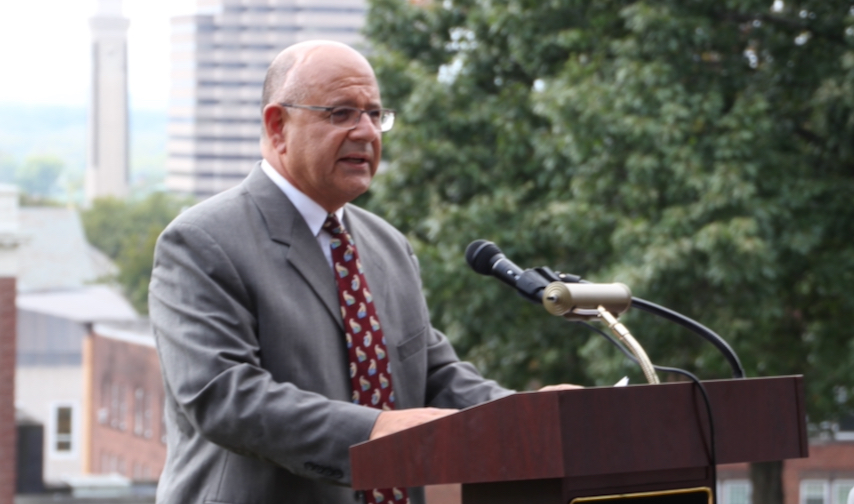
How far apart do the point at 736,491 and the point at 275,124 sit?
1033 inches

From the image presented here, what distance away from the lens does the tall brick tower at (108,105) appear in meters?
122

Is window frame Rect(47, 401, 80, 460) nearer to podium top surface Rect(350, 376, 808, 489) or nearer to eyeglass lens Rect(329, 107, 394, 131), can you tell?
eyeglass lens Rect(329, 107, 394, 131)

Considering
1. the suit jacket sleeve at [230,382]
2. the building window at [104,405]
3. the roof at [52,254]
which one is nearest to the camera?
the suit jacket sleeve at [230,382]

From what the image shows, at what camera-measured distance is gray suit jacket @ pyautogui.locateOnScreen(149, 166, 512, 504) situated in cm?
207

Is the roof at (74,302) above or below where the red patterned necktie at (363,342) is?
below

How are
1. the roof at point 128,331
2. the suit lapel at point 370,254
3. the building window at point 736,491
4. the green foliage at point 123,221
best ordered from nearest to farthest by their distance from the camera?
the suit lapel at point 370,254 < the building window at point 736,491 < the roof at point 128,331 < the green foliage at point 123,221

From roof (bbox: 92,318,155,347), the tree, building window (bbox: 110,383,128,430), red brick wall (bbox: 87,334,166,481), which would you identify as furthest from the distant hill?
the tree

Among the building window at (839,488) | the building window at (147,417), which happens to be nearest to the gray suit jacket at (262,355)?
the building window at (839,488)

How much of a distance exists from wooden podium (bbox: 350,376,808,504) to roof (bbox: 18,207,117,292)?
55611 mm

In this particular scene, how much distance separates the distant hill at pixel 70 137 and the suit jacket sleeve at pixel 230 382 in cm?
11718

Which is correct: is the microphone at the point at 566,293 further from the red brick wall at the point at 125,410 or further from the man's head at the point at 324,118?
the red brick wall at the point at 125,410

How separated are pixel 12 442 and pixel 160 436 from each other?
30.9ft

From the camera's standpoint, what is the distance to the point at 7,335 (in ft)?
84.6

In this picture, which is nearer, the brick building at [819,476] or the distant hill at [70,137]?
the brick building at [819,476]
